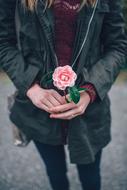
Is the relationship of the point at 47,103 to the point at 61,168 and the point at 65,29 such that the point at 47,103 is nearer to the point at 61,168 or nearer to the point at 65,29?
the point at 65,29

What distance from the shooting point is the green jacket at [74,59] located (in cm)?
210

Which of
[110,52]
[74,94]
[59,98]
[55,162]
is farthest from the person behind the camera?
[55,162]

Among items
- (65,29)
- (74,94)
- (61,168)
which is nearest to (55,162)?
(61,168)

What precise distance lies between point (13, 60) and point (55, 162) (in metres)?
0.68

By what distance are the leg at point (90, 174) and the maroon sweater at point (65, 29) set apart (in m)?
0.49

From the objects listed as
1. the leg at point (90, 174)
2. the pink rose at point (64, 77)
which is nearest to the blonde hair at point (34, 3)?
the pink rose at point (64, 77)

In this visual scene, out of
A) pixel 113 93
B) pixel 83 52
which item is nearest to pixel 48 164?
pixel 83 52

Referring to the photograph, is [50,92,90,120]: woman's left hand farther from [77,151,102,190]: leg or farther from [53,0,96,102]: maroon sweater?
[77,151,102,190]: leg

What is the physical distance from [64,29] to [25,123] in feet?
1.74

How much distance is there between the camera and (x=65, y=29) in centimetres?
211

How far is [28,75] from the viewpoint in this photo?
2162mm

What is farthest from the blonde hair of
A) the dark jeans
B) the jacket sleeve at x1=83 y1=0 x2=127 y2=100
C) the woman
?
the dark jeans

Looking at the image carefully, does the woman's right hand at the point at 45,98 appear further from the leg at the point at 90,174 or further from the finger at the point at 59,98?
the leg at the point at 90,174

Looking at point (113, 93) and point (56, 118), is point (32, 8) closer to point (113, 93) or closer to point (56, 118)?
point (56, 118)
